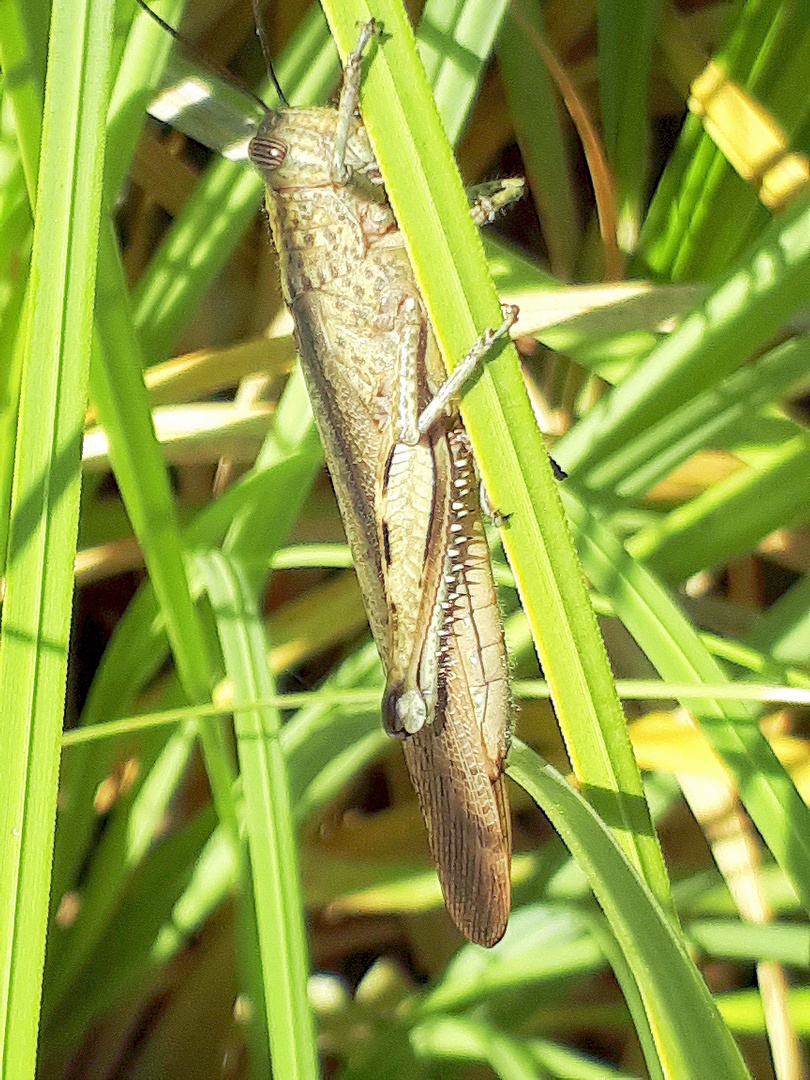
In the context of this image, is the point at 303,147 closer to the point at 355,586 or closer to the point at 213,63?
the point at 213,63

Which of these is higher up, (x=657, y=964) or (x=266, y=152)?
(x=266, y=152)

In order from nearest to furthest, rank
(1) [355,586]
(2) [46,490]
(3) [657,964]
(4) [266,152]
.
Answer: (3) [657,964] < (2) [46,490] < (4) [266,152] < (1) [355,586]

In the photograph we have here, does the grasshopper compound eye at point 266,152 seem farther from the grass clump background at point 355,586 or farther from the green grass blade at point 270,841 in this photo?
the green grass blade at point 270,841

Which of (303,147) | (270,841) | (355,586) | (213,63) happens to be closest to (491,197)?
(303,147)

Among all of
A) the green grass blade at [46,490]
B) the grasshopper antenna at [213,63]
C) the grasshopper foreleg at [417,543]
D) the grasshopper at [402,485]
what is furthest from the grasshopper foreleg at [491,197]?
the green grass blade at [46,490]

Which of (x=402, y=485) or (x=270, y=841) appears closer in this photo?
(x=270, y=841)

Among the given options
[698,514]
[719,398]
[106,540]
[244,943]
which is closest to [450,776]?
[244,943]

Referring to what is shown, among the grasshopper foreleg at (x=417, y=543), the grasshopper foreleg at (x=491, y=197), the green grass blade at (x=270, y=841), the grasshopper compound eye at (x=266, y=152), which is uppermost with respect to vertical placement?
the grasshopper compound eye at (x=266, y=152)
